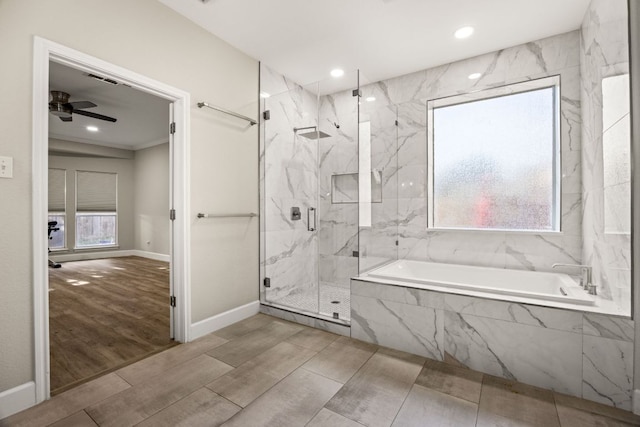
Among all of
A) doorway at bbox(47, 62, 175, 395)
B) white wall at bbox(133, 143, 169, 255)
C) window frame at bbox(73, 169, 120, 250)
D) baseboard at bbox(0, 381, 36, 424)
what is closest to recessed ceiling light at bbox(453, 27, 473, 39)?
doorway at bbox(47, 62, 175, 395)

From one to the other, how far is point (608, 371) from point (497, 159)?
6.36ft

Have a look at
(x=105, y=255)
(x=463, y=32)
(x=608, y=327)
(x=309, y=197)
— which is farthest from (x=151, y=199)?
(x=608, y=327)

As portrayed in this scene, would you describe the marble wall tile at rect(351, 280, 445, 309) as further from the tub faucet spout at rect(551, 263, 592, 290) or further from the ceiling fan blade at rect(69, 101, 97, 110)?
the ceiling fan blade at rect(69, 101, 97, 110)

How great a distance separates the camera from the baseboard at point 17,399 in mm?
1493

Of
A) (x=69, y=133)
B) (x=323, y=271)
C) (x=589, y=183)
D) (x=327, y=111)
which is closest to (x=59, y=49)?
(x=327, y=111)

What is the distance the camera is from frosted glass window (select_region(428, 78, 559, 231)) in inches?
107

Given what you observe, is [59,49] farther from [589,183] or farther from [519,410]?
[589,183]

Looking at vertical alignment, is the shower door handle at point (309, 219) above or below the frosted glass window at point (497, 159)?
below

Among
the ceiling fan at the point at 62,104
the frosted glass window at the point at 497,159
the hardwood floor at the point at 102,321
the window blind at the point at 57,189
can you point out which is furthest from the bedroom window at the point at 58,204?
the frosted glass window at the point at 497,159

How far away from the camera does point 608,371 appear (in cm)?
161

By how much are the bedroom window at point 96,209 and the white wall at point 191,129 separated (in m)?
5.69

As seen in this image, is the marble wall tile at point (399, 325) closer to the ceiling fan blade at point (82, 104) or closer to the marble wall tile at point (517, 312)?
the marble wall tile at point (517, 312)

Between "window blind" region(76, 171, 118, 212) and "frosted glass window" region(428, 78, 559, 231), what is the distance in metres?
7.09

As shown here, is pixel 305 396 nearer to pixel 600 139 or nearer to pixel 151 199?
pixel 600 139
